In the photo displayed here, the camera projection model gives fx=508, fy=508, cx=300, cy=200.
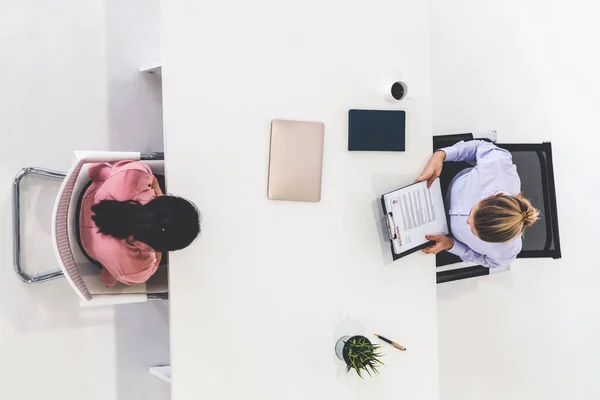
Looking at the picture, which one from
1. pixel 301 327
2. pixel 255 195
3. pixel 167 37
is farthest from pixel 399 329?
pixel 167 37

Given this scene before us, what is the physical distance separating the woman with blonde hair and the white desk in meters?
0.07

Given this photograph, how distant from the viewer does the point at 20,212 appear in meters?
1.89

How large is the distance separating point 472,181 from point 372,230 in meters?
0.37

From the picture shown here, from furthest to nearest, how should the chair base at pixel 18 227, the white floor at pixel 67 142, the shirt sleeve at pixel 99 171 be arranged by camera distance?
1. the white floor at pixel 67 142
2. the chair base at pixel 18 227
3. the shirt sleeve at pixel 99 171

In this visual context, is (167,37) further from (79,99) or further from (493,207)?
(493,207)

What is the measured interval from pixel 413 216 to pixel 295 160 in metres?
0.40

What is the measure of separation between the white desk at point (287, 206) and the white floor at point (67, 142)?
0.72 metres

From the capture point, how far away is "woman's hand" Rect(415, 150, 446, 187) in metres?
1.56

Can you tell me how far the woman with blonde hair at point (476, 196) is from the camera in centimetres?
148

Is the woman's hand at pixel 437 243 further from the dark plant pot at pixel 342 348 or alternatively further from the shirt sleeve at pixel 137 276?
the shirt sleeve at pixel 137 276

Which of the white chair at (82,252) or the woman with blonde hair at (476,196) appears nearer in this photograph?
the white chair at (82,252)

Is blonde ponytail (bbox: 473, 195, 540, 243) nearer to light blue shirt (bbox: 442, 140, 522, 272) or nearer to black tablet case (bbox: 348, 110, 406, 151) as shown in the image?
light blue shirt (bbox: 442, 140, 522, 272)

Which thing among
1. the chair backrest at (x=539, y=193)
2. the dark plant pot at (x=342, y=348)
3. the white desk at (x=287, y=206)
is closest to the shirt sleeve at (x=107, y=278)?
the white desk at (x=287, y=206)

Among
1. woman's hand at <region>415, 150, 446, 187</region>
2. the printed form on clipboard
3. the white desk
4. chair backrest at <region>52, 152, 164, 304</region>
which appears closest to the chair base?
chair backrest at <region>52, 152, 164, 304</region>
